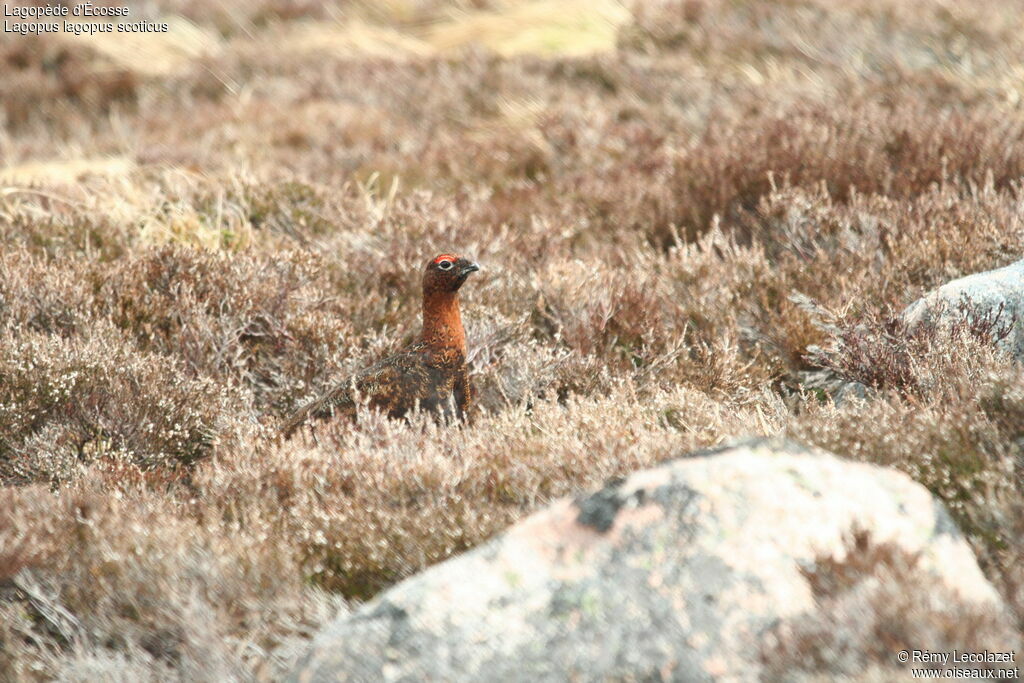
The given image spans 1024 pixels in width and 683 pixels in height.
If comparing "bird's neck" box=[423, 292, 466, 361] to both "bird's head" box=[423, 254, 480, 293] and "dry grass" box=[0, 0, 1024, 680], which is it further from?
"dry grass" box=[0, 0, 1024, 680]

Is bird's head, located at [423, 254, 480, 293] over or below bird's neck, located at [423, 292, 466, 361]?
over

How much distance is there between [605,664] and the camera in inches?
81.2

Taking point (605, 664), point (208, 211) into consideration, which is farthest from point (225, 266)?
point (605, 664)

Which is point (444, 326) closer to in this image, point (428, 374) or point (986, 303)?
point (428, 374)

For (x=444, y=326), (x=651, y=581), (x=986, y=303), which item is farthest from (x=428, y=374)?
(x=986, y=303)

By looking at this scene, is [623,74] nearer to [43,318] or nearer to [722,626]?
[43,318]

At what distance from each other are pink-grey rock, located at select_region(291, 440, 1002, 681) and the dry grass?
17 centimetres

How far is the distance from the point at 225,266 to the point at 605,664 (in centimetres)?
392

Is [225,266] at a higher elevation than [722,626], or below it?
below

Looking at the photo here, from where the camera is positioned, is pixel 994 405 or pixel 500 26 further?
pixel 500 26

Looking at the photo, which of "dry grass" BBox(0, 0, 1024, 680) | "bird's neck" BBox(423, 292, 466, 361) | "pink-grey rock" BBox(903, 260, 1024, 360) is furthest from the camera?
"bird's neck" BBox(423, 292, 466, 361)

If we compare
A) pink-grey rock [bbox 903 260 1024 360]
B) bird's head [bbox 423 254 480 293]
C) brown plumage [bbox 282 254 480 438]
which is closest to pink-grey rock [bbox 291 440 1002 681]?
brown plumage [bbox 282 254 480 438]

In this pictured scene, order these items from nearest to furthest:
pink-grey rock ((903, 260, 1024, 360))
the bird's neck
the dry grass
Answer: the dry grass < pink-grey rock ((903, 260, 1024, 360)) < the bird's neck

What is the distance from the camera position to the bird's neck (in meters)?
4.10
